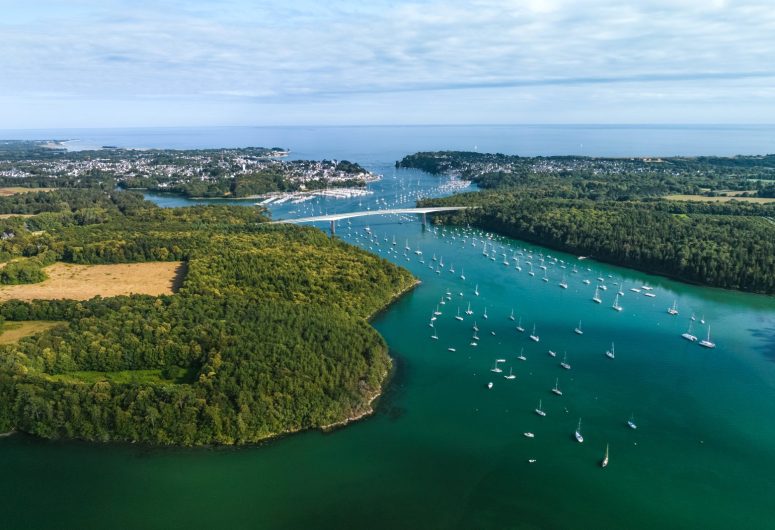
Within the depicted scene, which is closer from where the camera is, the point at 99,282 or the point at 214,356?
the point at 214,356

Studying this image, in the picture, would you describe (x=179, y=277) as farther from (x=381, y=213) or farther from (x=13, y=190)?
(x=13, y=190)

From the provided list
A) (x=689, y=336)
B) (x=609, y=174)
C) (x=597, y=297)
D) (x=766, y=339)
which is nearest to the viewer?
(x=766, y=339)

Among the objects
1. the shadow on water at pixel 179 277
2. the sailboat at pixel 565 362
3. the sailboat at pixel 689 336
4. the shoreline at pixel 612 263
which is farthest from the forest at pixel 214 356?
the shoreline at pixel 612 263

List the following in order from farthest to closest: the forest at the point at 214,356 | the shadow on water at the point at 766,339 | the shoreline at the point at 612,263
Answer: the shoreline at the point at 612,263
the shadow on water at the point at 766,339
the forest at the point at 214,356

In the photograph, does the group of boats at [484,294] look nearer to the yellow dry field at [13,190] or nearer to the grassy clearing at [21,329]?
the grassy clearing at [21,329]

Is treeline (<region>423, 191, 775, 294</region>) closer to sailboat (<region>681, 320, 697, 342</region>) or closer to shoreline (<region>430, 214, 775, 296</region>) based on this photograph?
shoreline (<region>430, 214, 775, 296</region>)

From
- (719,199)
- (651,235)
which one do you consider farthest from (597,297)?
(719,199)
